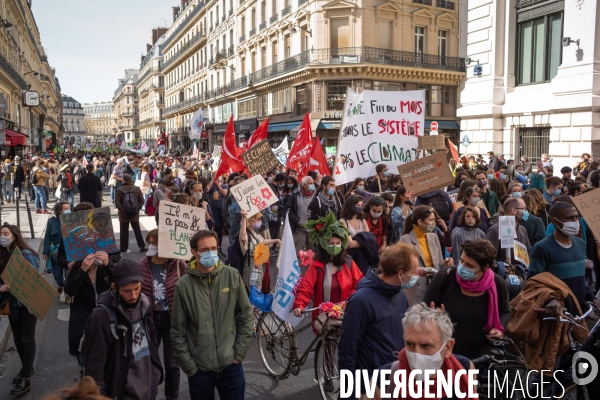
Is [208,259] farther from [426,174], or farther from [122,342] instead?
[426,174]

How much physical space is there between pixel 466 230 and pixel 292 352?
2.34 metres

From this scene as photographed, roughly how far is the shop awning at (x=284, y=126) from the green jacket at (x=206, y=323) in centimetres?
2895

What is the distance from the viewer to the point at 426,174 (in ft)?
25.6

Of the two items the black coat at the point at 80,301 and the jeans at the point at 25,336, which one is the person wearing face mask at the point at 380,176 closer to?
the black coat at the point at 80,301

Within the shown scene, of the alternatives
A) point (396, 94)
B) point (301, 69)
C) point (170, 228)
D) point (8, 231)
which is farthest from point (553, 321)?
point (301, 69)

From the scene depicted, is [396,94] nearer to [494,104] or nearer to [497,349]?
[497,349]

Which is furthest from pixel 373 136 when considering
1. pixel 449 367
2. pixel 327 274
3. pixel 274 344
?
pixel 449 367

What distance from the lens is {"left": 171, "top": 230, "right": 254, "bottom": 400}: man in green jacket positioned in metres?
3.60

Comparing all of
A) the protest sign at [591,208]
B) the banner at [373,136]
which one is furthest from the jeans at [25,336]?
the banner at [373,136]

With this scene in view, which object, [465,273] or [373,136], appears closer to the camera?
[465,273]

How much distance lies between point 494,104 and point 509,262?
1445 centimetres

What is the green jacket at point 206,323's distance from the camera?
3590 mm

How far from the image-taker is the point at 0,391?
503 cm

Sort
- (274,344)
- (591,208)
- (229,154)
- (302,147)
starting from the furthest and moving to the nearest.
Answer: (302,147)
(229,154)
(274,344)
(591,208)
